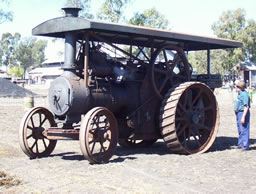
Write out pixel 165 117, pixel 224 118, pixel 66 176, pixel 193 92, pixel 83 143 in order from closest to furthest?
pixel 66 176 → pixel 83 143 → pixel 165 117 → pixel 193 92 → pixel 224 118

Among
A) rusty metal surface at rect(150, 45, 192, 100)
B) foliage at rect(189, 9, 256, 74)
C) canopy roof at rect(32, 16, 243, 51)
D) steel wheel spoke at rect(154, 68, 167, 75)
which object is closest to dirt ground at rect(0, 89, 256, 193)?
rusty metal surface at rect(150, 45, 192, 100)

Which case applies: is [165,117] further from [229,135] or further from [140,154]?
[229,135]

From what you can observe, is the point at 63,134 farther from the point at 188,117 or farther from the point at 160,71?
the point at 188,117

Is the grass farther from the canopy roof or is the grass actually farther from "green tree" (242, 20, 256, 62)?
"green tree" (242, 20, 256, 62)

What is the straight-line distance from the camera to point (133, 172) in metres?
6.79

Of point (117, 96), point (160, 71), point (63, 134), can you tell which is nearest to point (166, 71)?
point (160, 71)

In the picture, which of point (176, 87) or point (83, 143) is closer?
point (83, 143)

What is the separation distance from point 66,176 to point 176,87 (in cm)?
347

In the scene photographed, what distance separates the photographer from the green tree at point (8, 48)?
116988 millimetres

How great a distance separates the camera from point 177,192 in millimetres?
5621

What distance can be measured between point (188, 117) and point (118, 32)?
7.65 feet

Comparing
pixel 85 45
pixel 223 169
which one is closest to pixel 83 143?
pixel 85 45

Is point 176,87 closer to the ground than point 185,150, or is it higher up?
higher up

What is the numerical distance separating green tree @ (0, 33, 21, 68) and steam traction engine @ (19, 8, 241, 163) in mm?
111316
